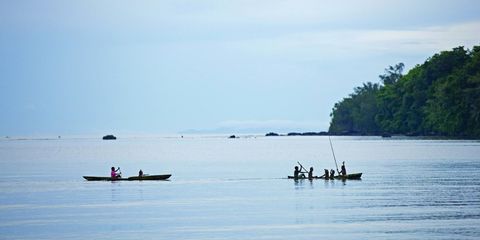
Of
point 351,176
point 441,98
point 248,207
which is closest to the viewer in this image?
point 248,207

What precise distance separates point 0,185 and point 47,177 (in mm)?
10105

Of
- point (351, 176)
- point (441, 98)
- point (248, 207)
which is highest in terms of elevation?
point (441, 98)

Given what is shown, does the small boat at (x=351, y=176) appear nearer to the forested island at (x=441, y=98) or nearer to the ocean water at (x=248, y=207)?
the ocean water at (x=248, y=207)

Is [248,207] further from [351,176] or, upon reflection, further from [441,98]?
[441,98]

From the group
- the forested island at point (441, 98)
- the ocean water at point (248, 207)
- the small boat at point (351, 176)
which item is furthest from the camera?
the forested island at point (441, 98)

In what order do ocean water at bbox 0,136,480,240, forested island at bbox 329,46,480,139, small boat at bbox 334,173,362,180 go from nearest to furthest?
ocean water at bbox 0,136,480,240
small boat at bbox 334,173,362,180
forested island at bbox 329,46,480,139

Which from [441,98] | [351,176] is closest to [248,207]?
[351,176]

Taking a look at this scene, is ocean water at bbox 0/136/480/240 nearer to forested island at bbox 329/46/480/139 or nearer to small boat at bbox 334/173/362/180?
small boat at bbox 334/173/362/180

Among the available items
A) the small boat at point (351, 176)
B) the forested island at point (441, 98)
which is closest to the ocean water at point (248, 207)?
the small boat at point (351, 176)

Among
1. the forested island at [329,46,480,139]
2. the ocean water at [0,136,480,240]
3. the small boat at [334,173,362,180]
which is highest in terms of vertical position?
the forested island at [329,46,480,139]

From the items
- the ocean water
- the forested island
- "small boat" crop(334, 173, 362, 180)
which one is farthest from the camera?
the forested island

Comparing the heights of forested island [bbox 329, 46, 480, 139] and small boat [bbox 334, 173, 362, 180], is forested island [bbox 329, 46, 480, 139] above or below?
above

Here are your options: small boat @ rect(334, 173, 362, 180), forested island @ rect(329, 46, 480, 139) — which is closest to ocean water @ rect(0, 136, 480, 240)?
small boat @ rect(334, 173, 362, 180)

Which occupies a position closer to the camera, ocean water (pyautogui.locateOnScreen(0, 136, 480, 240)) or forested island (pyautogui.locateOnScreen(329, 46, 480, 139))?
ocean water (pyautogui.locateOnScreen(0, 136, 480, 240))
